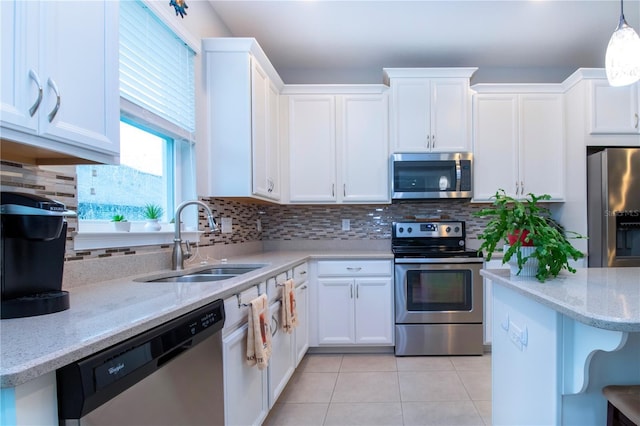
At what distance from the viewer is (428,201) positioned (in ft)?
10.8

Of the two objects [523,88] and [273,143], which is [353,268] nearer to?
[273,143]

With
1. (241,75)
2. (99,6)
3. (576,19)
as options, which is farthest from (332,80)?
(99,6)

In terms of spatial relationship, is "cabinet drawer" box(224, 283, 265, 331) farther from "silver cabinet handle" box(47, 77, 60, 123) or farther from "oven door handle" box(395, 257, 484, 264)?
"oven door handle" box(395, 257, 484, 264)

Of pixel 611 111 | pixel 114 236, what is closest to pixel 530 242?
pixel 114 236

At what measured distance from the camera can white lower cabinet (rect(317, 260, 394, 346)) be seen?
2820 millimetres

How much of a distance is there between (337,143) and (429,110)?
0.88 meters

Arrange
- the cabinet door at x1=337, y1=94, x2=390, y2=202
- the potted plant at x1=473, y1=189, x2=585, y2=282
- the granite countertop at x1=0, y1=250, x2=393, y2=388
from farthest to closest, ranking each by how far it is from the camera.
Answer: the cabinet door at x1=337, y1=94, x2=390, y2=202, the potted plant at x1=473, y1=189, x2=585, y2=282, the granite countertop at x1=0, y1=250, x2=393, y2=388

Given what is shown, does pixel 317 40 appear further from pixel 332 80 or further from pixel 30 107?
pixel 30 107

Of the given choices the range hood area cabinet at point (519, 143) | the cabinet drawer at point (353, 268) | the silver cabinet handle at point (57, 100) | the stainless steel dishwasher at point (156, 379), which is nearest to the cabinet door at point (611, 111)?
the range hood area cabinet at point (519, 143)

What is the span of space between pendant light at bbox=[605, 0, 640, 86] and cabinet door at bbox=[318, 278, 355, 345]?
208cm

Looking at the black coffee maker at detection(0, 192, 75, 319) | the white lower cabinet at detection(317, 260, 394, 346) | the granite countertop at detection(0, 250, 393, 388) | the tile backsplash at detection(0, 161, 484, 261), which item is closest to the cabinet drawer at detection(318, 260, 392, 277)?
the white lower cabinet at detection(317, 260, 394, 346)

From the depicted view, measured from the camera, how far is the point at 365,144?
311cm

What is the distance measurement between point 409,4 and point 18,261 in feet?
8.82

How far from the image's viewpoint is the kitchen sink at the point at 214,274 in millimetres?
1760
